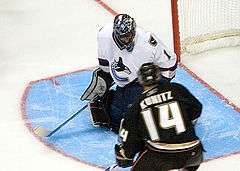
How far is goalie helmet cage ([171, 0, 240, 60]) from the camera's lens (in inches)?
211

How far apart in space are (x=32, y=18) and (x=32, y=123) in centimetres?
247

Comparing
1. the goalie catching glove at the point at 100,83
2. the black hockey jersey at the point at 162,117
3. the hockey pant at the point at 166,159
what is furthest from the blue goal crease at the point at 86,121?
the black hockey jersey at the point at 162,117

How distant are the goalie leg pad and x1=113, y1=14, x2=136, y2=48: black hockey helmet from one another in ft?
1.77

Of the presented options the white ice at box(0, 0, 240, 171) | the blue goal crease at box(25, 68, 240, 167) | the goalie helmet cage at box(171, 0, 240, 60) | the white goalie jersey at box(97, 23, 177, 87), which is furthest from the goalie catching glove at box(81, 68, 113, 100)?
the goalie helmet cage at box(171, 0, 240, 60)

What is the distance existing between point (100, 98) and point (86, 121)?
0.77 feet

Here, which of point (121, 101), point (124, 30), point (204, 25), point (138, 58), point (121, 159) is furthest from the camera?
point (204, 25)

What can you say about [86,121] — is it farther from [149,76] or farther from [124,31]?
[149,76]

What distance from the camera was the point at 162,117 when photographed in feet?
9.37

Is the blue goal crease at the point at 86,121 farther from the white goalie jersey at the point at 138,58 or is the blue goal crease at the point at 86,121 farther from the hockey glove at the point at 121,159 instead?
the hockey glove at the point at 121,159

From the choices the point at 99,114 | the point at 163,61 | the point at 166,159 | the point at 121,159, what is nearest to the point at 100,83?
the point at 99,114

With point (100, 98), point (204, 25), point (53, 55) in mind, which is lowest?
point (53, 55)

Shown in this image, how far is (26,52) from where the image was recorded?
18.8ft

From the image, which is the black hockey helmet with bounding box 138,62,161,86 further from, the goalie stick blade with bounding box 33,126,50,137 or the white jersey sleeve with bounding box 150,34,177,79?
the goalie stick blade with bounding box 33,126,50,137

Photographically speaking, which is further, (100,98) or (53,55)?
(53,55)
